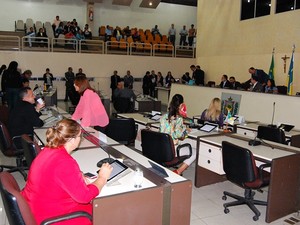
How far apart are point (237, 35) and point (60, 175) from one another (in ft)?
42.5

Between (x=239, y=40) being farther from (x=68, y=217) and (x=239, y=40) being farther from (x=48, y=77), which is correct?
(x=68, y=217)

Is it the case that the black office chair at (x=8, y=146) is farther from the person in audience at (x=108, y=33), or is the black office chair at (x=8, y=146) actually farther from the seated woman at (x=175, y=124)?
the person in audience at (x=108, y=33)

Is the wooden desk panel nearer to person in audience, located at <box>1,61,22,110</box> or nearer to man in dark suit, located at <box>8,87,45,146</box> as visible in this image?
man in dark suit, located at <box>8,87,45,146</box>

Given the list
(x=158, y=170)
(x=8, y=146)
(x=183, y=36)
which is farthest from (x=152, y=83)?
(x=158, y=170)

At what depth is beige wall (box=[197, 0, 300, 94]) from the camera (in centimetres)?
1130

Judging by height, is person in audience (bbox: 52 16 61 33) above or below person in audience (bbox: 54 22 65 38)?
above

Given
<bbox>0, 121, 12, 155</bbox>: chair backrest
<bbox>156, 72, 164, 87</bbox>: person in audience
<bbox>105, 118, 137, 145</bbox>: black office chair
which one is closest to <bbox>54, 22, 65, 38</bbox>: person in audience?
<bbox>156, 72, 164, 87</bbox>: person in audience

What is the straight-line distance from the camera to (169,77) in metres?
15.7

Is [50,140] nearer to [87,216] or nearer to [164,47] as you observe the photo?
[87,216]

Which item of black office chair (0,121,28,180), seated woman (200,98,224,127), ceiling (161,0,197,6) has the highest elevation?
ceiling (161,0,197,6)

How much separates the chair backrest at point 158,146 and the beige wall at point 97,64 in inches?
450

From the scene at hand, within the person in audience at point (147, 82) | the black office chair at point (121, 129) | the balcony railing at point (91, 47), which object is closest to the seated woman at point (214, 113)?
the black office chair at point (121, 129)

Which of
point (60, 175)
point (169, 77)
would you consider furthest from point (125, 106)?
point (60, 175)

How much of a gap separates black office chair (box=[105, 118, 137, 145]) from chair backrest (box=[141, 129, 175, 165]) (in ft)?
3.88
